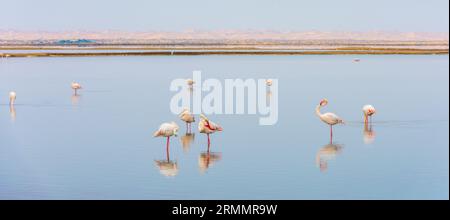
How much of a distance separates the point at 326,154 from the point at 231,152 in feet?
5.42

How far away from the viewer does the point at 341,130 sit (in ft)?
59.9

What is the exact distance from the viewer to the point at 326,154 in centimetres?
1516

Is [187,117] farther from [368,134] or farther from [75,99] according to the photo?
[75,99]

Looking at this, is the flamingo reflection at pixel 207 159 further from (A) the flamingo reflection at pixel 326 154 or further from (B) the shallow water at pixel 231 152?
(A) the flamingo reflection at pixel 326 154

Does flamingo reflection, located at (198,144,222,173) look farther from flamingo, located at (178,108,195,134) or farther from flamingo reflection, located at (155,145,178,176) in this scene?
flamingo, located at (178,108,195,134)

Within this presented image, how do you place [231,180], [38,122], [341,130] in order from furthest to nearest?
[38,122] < [341,130] < [231,180]

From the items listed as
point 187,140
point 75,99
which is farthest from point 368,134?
point 75,99

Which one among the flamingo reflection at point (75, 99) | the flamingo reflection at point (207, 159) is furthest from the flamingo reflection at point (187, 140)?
the flamingo reflection at point (75, 99)

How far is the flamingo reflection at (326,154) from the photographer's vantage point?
46.4 feet

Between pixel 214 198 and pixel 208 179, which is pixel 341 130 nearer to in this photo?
pixel 208 179

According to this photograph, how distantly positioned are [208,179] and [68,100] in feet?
46.5

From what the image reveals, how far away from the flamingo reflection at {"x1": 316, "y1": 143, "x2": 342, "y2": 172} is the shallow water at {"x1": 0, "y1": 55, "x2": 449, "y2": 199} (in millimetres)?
17

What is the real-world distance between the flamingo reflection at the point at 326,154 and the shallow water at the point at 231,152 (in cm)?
2

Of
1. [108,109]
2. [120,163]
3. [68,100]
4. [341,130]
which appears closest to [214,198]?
[120,163]
